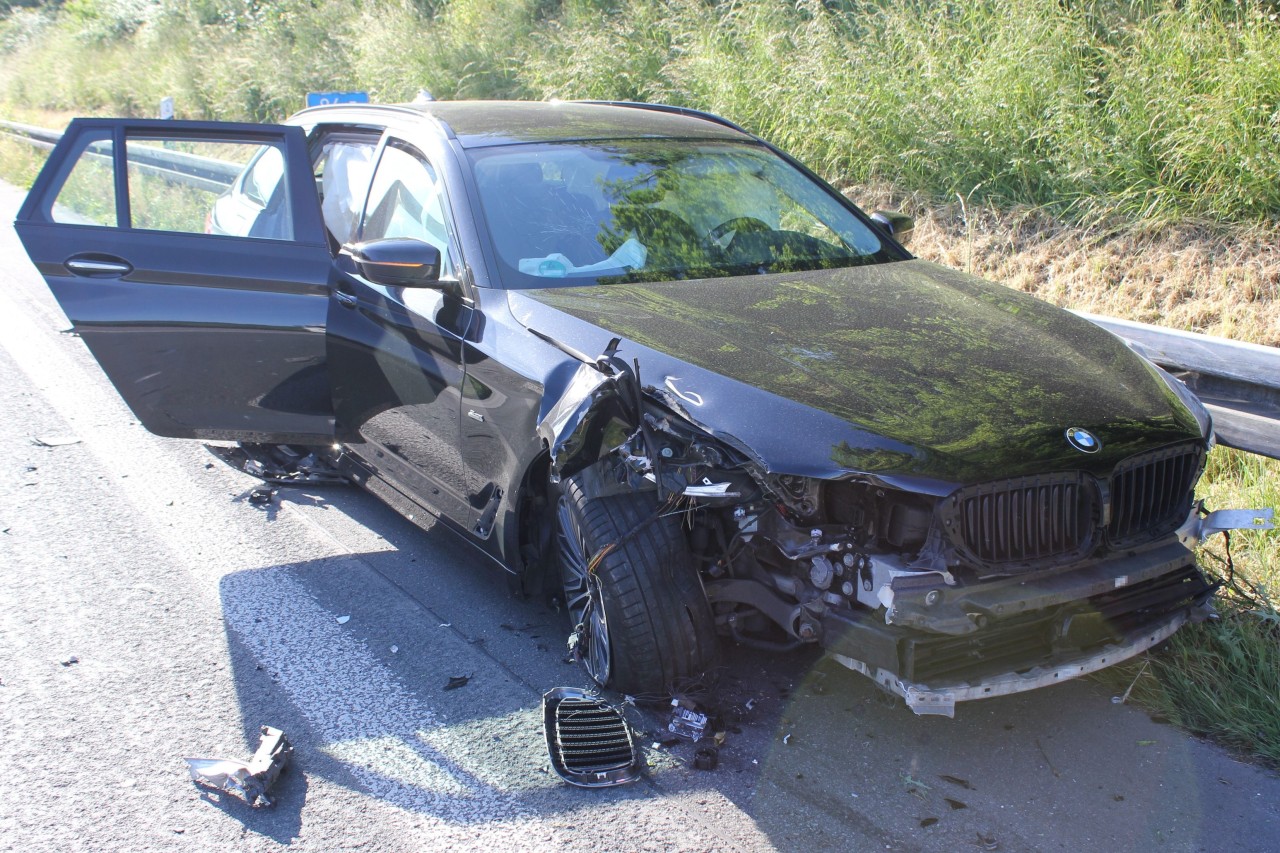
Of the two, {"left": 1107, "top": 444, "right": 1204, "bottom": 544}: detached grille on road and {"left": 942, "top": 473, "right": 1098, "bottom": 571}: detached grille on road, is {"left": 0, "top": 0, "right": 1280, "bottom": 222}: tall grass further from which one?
{"left": 942, "top": 473, "right": 1098, "bottom": 571}: detached grille on road

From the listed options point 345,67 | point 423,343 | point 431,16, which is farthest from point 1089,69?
point 345,67

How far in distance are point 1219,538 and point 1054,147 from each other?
166 inches

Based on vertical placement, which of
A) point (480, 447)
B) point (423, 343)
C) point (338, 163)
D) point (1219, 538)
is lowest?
point (1219, 538)

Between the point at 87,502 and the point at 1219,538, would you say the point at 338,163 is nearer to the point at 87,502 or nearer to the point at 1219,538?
the point at 87,502

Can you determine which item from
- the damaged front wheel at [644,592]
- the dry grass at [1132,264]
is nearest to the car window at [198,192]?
the damaged front wheel at [644,592]

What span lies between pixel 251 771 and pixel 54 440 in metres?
4.07

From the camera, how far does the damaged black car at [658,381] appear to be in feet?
10.2

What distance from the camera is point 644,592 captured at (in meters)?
3.37

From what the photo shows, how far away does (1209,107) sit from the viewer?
6.99 metres

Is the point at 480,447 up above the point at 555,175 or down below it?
below

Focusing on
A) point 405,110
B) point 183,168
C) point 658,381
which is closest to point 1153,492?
point 658,381

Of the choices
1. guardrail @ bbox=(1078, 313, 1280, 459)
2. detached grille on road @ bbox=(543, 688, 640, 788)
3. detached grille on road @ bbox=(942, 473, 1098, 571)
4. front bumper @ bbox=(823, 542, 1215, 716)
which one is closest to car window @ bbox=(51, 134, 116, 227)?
Result: detached grille on road @ bbox=(543, 688, 640, 788)

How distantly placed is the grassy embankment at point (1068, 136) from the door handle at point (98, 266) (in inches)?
168

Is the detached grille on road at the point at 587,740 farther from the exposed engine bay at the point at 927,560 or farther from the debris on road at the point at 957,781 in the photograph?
the debris on road at the point at 957,781
